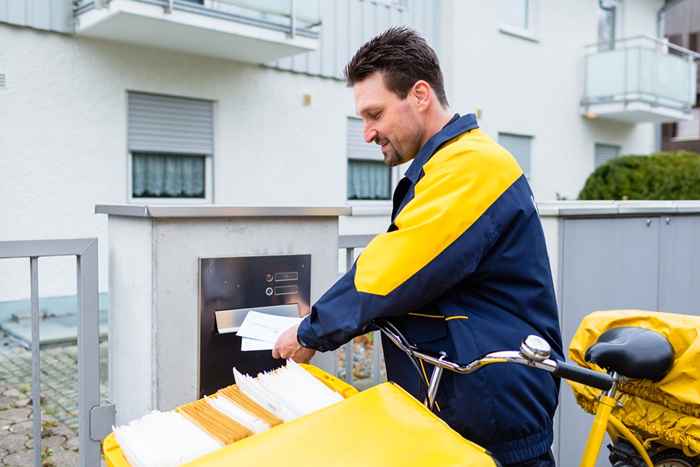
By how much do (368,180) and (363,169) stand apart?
22cm

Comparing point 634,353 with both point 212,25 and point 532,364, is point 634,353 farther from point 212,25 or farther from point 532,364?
point 212,25

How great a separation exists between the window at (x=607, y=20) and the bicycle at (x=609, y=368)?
556 inches

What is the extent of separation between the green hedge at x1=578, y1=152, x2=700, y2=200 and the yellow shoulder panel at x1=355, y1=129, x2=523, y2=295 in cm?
1045

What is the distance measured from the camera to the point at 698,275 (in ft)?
13.7

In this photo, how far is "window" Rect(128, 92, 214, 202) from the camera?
8.02m

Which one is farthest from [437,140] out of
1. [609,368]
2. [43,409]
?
[43,409]

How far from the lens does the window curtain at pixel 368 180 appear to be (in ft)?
34.7

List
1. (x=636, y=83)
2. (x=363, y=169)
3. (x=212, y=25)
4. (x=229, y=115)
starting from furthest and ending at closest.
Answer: (x=636, y=83)
(x=363, y=169)
(x=229, y=115)
(x=212, y=25)

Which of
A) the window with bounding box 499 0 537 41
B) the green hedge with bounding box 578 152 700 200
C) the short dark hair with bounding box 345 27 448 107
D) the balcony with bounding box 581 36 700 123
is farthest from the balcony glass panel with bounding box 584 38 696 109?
the short dark hair with bounding box 345 27 448 107

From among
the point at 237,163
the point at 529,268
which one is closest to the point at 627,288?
the point at 529,268

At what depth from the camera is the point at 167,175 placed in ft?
27.5

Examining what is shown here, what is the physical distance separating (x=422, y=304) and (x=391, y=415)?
0.30 metres

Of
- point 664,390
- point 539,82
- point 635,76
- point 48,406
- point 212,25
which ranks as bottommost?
point 48,406

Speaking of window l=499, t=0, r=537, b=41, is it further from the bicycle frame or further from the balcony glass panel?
the bicycle frame
